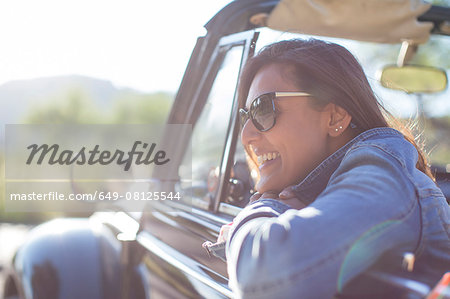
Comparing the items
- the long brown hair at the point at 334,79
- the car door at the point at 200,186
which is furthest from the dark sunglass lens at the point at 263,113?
the car door at the point at 200,186

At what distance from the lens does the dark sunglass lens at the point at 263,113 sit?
1.65 meters

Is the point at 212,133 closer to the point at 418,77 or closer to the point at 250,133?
the point at 250,133

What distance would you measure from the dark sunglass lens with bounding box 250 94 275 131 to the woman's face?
0.07 feet

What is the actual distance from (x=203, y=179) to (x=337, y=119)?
1.44 m

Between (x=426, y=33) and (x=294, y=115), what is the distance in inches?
84.4

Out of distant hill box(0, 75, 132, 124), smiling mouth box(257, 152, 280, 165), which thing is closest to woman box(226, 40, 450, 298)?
smiling mouth box(257, 152, 280, 165)

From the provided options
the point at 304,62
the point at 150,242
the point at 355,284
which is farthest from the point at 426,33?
the point at 355,284

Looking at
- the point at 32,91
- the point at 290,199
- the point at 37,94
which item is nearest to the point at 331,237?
the point at 290,199

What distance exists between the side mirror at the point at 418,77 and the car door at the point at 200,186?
1.36m

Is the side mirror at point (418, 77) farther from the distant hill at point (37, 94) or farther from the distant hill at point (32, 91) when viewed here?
the distant hill at point (32, 91)

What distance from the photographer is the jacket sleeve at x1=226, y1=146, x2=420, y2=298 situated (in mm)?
1053

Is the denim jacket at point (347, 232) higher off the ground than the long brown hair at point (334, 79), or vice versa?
the long brown hair at point (334, 79)

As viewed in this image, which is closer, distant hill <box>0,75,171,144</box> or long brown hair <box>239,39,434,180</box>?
long brown hair <box>239,39,434,180</box>

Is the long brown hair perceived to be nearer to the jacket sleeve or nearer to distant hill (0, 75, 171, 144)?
the jacket sleeve
